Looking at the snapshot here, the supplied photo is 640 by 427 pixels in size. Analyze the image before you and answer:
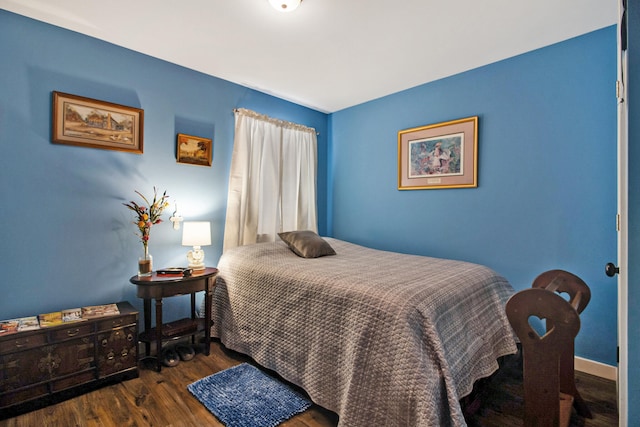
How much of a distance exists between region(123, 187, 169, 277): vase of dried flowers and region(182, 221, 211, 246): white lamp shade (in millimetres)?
226

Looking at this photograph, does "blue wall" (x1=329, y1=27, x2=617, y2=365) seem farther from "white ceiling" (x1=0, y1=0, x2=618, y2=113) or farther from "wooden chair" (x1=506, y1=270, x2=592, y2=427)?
"wooden chair" (x1=506, y1=270, x2=592, y2=427)

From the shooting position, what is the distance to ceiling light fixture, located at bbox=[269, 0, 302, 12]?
1.94m

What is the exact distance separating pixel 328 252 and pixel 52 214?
2.13m

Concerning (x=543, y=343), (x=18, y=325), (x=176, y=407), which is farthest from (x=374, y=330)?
(x=18, y=325)

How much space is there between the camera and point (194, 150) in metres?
2.94

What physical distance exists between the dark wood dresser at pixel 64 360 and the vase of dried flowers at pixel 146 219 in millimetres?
339

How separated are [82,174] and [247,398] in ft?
6.62

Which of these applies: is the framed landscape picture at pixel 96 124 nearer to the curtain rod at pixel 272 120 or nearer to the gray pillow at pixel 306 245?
the curtain rod at pixel 272 120

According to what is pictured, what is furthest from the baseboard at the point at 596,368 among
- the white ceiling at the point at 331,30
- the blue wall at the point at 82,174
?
the blue wall at the point at 82,174

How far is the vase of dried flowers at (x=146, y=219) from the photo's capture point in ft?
7.93

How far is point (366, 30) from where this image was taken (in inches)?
90.0

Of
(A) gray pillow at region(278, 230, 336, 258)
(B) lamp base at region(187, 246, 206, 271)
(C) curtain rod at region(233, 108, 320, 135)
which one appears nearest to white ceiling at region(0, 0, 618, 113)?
(C) curtain rod at region(233, 108, 320, 135)

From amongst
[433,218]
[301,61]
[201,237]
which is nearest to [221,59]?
[301,61]

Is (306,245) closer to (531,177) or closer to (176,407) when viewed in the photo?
(176,407)
